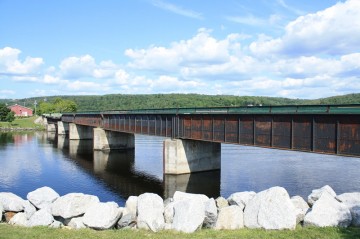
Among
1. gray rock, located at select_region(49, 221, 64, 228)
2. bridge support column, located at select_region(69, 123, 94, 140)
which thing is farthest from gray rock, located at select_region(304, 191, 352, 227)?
bridge support column, located at select_region(69, 123, 94, 140)

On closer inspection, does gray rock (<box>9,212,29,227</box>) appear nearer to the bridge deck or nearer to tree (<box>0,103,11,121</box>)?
the bridge deck

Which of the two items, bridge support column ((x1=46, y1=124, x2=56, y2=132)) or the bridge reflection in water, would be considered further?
bridge support column ((x1=46, y1=124, x2=56, y2=132))

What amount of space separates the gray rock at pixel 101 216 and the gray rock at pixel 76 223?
0.39m

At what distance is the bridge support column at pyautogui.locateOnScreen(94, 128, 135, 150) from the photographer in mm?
74812

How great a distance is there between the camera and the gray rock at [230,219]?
60.8 ft

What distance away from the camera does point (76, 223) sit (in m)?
20.0

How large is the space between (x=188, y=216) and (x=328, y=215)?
6.69 meters

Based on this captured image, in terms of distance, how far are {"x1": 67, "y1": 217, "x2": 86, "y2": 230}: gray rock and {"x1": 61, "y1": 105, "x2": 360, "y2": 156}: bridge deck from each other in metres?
17.5

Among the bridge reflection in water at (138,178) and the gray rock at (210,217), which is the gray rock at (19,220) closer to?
the gray rock at (210,217)

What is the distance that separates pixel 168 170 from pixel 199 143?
17.0ft

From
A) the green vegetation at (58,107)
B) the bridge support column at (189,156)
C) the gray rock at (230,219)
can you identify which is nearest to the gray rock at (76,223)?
the gray rock at (230,219)

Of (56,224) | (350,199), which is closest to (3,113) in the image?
(56,224)

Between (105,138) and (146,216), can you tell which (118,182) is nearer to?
(146,216)

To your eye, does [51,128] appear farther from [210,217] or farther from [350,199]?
[350,199]
